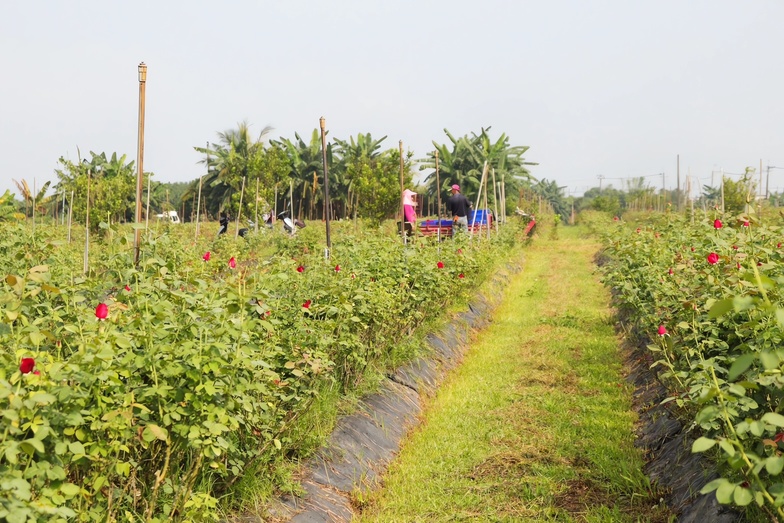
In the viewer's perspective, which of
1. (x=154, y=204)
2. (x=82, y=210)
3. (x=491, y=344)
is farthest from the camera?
(x=154, y=204)

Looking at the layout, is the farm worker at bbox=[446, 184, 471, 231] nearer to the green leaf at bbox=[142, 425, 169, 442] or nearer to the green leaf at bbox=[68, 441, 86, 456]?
the green leaf at bbox=[142, 425, 169, 442]

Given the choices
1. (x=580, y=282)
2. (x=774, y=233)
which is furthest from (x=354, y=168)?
(x=774, y=233)

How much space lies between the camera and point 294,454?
416 centimetres

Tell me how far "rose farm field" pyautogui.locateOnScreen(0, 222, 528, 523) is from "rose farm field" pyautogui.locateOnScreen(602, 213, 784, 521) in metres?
0.02

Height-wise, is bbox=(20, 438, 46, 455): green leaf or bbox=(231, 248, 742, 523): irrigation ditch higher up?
bbox=(20, 438, 46, 455): green leaf

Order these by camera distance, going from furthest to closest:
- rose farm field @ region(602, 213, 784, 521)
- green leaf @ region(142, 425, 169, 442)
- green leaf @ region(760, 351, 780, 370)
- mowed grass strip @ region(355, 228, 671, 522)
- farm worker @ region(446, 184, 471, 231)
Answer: farm worker @ region(446, 184, 471, 231)
mowed grass strip @ region(355, 228, 671, 522)
green leaf @ region(142, 425, 169, 442)
rose farm field @ region(602, 213, 784, 521)
green leaf @ region(760, 351, 780, 370)

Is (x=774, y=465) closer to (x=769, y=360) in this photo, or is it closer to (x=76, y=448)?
(x=769, y=360)

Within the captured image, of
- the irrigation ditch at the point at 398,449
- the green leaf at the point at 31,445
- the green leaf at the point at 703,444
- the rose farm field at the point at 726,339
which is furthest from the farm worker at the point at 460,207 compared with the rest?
the green leaf at the point at 31,445

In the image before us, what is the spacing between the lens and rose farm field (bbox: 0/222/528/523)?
7.43 ft

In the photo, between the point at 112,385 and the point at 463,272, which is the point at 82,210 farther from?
the point at 112,385

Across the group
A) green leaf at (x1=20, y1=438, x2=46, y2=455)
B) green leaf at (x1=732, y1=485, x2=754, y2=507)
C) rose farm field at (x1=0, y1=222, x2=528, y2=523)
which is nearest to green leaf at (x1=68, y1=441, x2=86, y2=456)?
rose farm field at (x1=0, y1=222, x2=528, y2=523)

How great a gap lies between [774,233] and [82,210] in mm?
20830

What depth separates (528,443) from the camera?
5270 mm

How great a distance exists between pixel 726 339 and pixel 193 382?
122 inches
